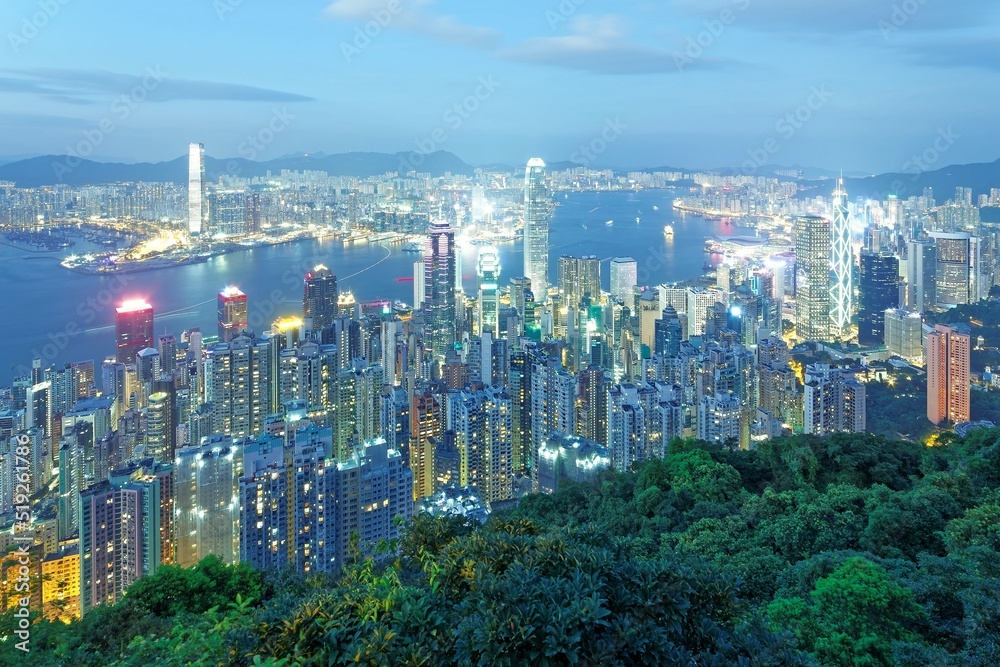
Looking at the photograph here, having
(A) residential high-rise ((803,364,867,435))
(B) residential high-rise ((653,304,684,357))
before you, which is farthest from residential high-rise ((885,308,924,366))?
(A) residential high-rise ((803,364,867,435))

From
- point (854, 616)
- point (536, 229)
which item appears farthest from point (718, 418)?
point (536, 229)

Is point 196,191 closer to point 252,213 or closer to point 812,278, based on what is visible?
point 252,213

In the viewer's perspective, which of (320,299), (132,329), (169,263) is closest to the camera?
(132,329)

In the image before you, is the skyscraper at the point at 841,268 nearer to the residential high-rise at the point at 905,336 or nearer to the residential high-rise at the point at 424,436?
the residential high-rise at the point at 905,336

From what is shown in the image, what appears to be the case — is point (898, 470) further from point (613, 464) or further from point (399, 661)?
point (399, 661)

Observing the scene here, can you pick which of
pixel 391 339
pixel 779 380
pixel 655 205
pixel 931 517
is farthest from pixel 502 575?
pixel 655 205

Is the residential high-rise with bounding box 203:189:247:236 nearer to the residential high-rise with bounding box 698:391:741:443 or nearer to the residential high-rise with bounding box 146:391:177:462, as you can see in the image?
the residential high-rise with bounding box 146:391:177:462
